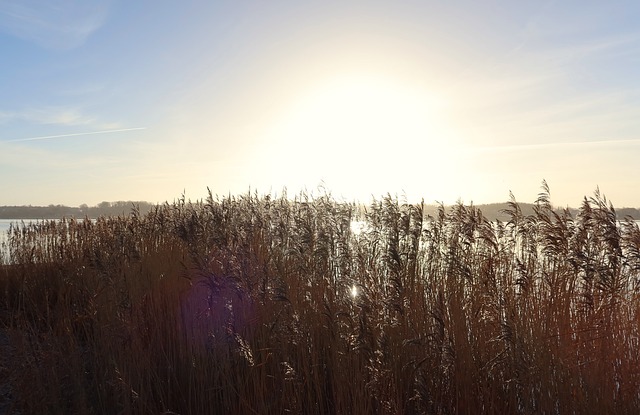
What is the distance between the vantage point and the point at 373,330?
10.6 feet

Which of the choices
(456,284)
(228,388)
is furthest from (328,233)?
(228,388)

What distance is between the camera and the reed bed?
3275mm

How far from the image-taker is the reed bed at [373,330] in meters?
3.28

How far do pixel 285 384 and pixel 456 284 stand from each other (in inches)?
70.3

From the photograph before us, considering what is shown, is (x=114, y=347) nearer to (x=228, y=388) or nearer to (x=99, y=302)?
(x=99, y=302)

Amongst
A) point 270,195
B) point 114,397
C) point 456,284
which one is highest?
point 270,195

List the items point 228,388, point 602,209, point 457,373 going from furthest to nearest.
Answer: point 602,209
point 228,388
point 457,373

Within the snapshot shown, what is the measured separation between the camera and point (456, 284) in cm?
437

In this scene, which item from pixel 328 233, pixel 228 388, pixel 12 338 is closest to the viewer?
pixel 228 388

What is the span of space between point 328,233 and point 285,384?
2.12m

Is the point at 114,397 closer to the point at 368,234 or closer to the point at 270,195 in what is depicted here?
the point at 368,234

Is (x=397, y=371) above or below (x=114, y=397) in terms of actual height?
above

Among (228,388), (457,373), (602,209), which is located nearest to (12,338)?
(228,388)

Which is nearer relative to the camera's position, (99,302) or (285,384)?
(285,384)
